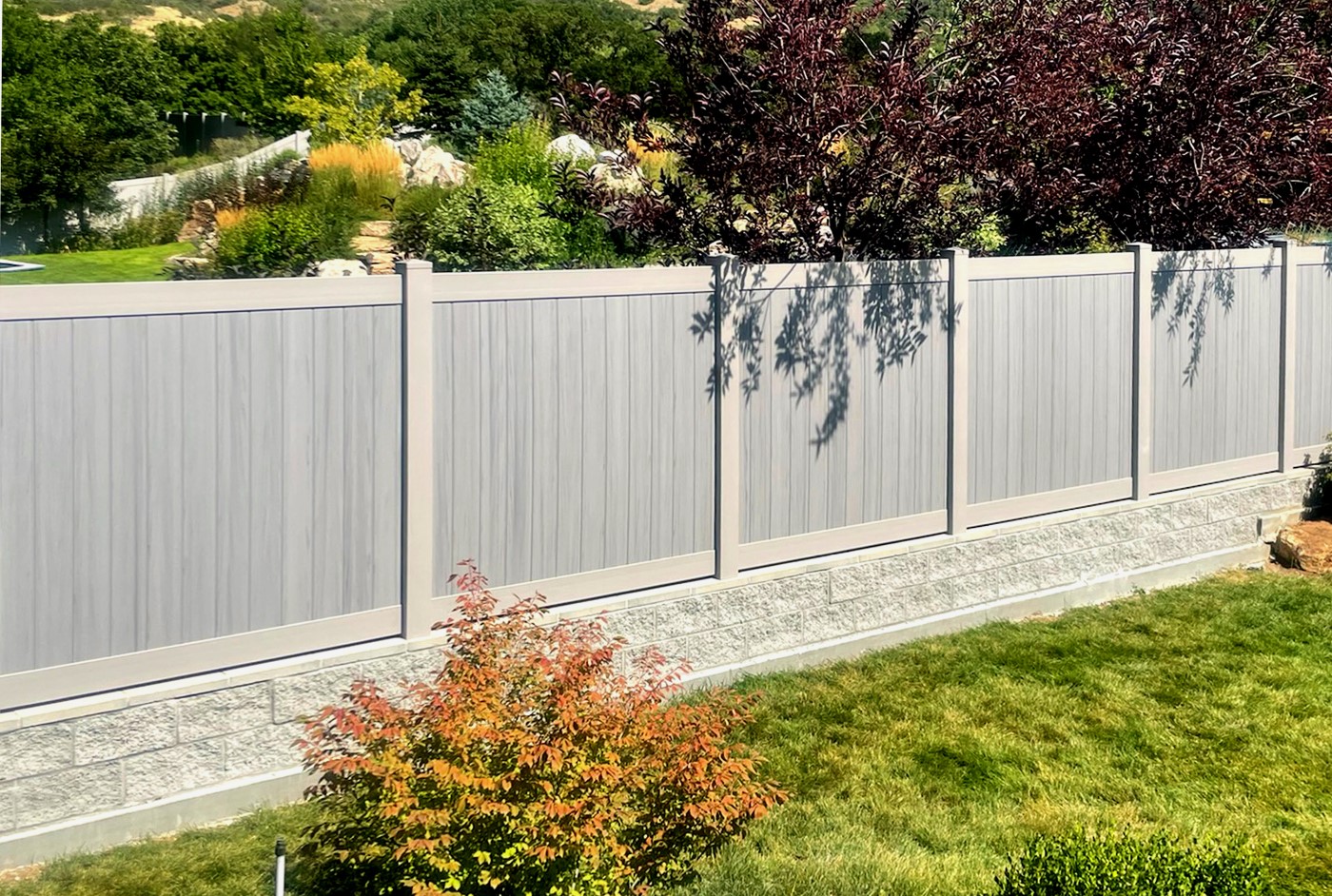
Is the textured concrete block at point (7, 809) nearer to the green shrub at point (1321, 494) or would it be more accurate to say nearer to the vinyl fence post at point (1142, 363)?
the vinyl fence post at point (1142, 363)

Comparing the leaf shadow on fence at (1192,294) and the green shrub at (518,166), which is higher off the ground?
the green shrub at (518,166)

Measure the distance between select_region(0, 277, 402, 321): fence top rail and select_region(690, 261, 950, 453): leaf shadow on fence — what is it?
188 centimetres

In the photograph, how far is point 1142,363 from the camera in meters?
9.80

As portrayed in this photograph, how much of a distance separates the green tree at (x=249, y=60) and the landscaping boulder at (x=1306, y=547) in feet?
123

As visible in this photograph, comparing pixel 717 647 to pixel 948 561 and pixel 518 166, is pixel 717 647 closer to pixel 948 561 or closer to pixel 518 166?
pixel 948 561

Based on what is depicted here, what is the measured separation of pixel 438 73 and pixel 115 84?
12.1 meters

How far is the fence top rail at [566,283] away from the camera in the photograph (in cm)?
648

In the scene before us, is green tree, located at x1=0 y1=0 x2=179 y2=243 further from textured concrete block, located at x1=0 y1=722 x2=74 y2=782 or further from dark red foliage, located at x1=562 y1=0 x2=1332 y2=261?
textured concrete block, located at x1=0 y1=722 x2=74 y2=782

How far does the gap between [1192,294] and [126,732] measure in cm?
765

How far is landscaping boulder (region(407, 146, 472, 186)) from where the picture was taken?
19531 mm

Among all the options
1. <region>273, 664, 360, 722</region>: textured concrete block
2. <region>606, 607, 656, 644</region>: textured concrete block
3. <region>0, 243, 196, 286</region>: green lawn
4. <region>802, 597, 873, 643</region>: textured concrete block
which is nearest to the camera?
<region>273, 664, 360, 722</region>: textured concrete block

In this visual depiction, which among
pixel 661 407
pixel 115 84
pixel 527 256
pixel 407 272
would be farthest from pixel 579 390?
pixel 115 84

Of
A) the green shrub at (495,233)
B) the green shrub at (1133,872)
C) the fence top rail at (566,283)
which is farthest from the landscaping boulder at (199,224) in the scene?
the green shrub at (1133,872)

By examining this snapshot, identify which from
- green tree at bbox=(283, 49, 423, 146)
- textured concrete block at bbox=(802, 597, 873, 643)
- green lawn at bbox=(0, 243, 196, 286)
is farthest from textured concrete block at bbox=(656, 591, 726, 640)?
green tree at bbox=(283, 49, 423, 146)
